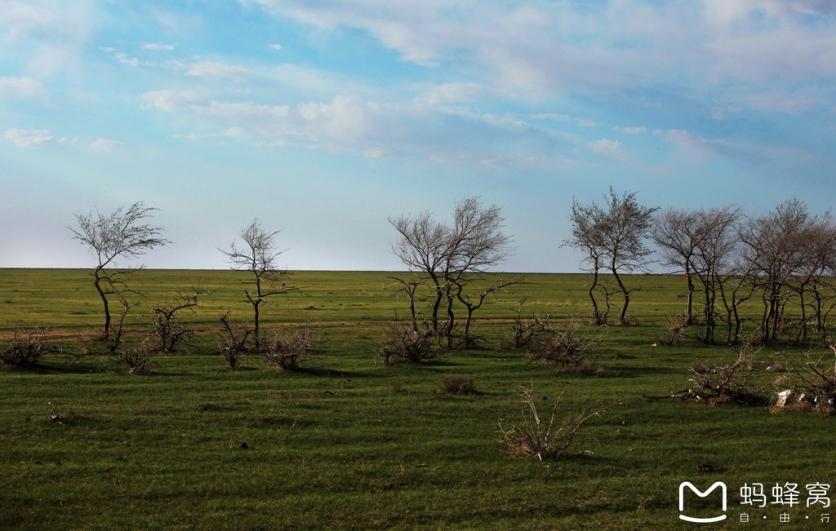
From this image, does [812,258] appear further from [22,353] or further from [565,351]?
[22,353]

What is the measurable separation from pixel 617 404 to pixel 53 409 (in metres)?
13.0

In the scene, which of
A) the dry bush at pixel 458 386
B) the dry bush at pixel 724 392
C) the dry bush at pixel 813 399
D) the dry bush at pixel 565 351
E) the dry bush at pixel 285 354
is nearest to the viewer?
the dry bush at pixel 813 399

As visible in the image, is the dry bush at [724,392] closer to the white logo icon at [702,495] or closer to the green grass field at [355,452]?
the green grass field at [355,452]

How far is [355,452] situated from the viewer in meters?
13.6

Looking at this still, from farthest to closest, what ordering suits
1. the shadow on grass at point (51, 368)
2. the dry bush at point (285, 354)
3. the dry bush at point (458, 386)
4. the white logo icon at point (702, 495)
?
the dry bush at point (285, 354) → the shadow on grass at point (51, 368) → the dry bush at point (458, 386) → the white logo icon at point (702, 495)

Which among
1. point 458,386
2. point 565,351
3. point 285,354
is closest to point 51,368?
point 285,354

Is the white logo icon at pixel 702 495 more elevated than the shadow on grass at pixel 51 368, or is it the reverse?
the shadow on grass at pixel 51 368

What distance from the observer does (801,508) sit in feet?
35.6

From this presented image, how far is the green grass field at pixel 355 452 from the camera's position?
412 inches

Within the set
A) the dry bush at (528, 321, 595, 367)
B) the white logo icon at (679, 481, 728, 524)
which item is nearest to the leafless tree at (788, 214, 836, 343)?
the dry bush at (528, 321, 595, 367)

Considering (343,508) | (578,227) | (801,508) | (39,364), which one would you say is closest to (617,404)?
(801,508)

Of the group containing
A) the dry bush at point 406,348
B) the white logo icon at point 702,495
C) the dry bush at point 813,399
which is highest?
the dry bush at point 406,348

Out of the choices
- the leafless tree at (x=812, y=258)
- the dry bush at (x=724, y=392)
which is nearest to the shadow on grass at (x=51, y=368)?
the dry bush at (x=724, y=392)

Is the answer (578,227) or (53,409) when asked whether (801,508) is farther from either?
(578,227)
